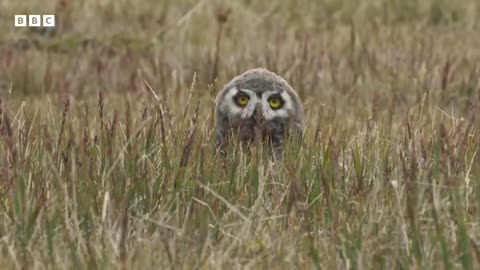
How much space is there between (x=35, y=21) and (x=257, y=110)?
520cm

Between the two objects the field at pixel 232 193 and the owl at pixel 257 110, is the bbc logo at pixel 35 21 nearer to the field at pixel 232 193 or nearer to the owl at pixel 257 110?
the field at pixel 232 193

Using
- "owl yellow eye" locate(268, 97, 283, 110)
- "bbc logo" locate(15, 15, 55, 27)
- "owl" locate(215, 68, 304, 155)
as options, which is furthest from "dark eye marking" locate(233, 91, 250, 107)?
"bbc logo" locate(15, 15, 55, 27)

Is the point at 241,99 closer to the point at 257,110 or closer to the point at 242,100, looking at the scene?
the point at 242,100

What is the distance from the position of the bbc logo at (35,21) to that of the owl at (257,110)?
475 centimetres

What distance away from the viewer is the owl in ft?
17.3

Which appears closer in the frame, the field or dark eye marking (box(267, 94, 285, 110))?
the field

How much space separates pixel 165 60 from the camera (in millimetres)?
8883

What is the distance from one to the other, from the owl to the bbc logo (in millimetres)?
4751

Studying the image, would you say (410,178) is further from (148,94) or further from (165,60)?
(165,60)

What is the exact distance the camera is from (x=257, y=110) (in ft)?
17.3

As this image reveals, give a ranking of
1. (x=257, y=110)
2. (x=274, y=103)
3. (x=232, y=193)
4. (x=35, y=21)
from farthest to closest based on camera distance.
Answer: (x=35, y=21) → (x=274, y=103) → (x=257, y=110) → (x=232, y=193)

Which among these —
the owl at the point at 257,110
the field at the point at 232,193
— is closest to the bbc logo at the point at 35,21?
the field at the point at 232,193

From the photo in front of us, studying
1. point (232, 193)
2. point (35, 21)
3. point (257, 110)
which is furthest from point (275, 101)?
point (35, 21)

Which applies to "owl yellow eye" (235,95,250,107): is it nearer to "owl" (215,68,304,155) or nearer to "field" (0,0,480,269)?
"owl" (215,68,304,155)
